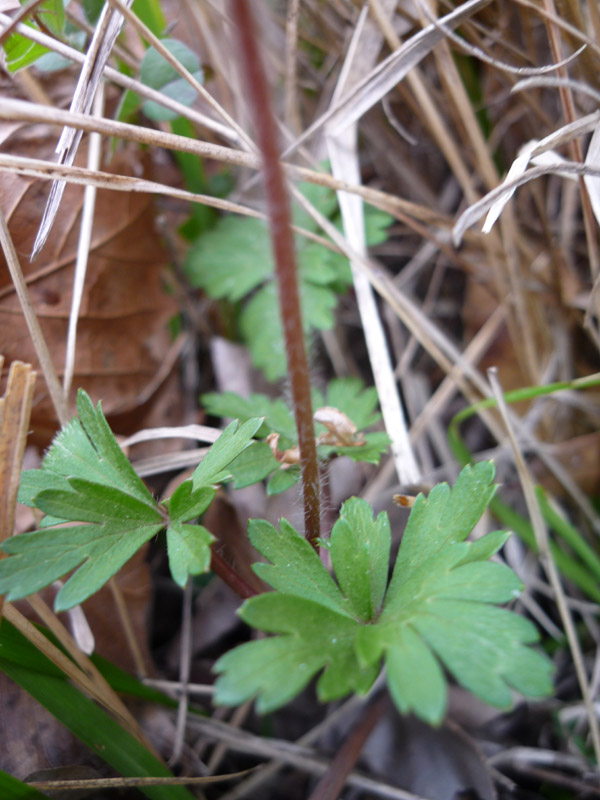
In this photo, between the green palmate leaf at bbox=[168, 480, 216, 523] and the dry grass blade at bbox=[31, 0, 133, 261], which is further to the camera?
the dry grass blade at bbox=[31, 0, 133, 261]

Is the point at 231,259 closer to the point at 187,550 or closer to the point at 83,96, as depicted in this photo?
the point at 83,96

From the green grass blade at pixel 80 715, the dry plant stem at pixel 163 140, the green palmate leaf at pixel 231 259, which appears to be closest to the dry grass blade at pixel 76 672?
the green grass blade at pixel 80 715

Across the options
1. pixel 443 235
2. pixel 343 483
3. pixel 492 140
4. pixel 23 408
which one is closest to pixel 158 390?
pixel 343 483

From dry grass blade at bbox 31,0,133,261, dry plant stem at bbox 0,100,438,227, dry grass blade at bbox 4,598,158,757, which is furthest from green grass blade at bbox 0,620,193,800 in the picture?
dry plant stem at bbox 0,100,438,227

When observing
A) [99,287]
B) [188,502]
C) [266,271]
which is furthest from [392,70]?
[188,502]

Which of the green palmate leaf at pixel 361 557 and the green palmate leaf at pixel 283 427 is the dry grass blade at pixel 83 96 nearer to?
the green palmate leaf at pixel 283 427

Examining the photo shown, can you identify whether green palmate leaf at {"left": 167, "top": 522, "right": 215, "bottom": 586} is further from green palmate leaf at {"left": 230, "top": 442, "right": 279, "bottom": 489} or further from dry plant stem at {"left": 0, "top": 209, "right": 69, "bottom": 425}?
dry plant stem at {"left": 0, "top": 209, "right": 69, "bottom": 425}
